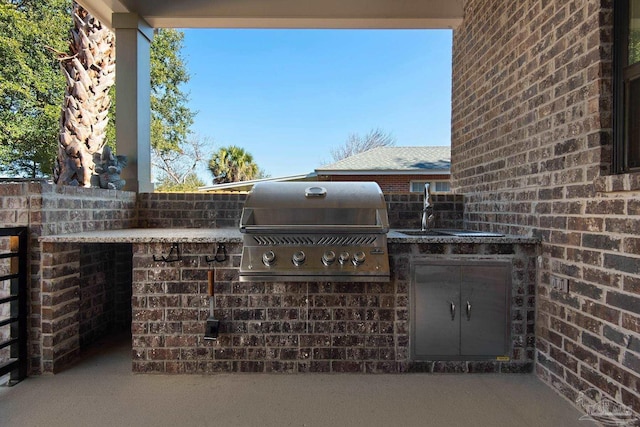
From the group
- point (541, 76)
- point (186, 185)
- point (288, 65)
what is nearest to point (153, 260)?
point (541, 76)

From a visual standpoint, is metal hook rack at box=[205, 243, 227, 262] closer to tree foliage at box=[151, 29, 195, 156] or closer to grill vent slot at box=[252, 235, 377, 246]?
grill vent slot at box=[252, 235, 377, 246]

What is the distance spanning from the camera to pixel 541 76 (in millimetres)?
2611

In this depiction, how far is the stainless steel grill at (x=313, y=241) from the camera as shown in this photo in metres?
2.60

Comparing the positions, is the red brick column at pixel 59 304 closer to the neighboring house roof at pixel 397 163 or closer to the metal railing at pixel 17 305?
the metal railing at pixel 17 305

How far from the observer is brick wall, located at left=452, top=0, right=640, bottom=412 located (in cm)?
192

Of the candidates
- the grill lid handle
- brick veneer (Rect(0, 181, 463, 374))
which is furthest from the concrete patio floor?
the grill lid handle

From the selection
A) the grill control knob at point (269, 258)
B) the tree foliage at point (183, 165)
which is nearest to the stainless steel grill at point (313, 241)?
the grill control knob at point (269, 258)

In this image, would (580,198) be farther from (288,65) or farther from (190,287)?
(288,65)

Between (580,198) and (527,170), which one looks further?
(527,170)

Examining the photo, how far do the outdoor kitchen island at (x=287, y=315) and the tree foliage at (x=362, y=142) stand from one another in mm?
18237

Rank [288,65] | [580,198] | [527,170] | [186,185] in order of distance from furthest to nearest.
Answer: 1. [288,65]
2. [186,185]
3. [527,170]
4. [580,198]

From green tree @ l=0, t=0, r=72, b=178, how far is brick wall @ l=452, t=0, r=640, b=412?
40.7 ft

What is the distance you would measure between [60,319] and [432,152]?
1058 centimetres

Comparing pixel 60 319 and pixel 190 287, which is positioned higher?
pixel 190 287
